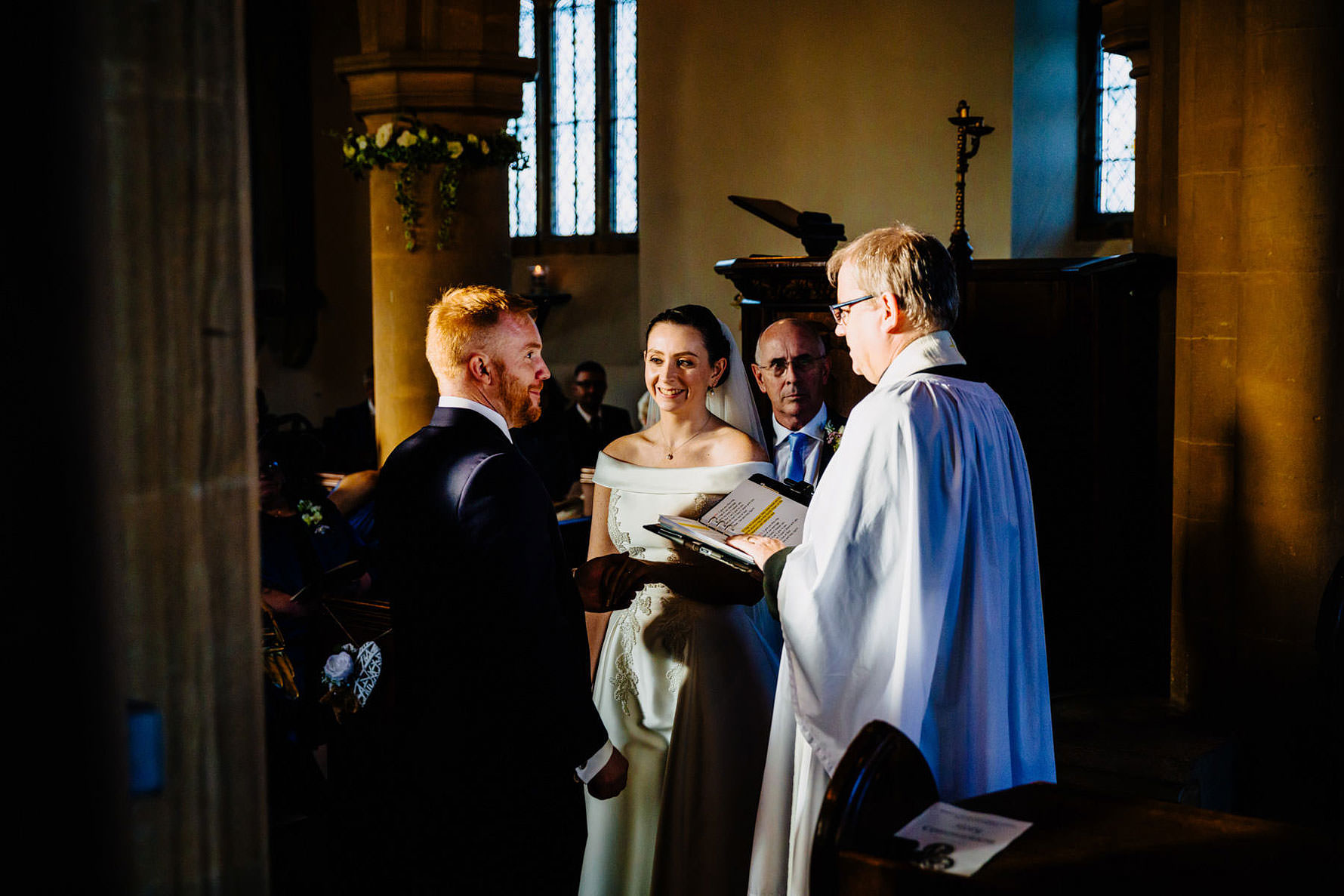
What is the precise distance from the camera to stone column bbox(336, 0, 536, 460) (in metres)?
6.43

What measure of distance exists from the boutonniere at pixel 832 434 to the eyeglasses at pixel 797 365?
205 millimetres

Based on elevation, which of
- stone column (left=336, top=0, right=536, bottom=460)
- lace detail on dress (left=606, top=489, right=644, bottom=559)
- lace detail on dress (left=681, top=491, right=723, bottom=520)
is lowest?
lace detail on dress (left=606, top=489, right=644, bottom=559)

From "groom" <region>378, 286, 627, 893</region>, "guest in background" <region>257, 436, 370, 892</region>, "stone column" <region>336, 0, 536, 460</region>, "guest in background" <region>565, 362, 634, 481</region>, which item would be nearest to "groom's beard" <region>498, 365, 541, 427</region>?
"groom" <region>378, 286, 627, 893</region>

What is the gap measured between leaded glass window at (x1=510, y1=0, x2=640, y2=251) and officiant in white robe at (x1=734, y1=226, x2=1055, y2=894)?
9462mm

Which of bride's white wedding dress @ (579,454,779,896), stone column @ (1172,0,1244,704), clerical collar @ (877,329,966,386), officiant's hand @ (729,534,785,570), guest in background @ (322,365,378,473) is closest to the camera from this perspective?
clerical collar @ (877,329,966,386)

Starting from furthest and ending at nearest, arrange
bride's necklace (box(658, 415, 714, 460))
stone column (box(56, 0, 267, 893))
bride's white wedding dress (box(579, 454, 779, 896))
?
bride's necklace (box(658, 415, 714, 460)) → bride's white wedding dress (box(579, 454, 779, 896)) → stone column (box(56, 0, 267, 893))

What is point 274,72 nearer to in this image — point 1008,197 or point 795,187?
point 795,187

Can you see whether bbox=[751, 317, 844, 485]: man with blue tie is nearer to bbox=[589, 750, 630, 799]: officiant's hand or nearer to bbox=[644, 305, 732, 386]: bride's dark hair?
bbox=[644, 305, 732, 386]: bride's dark hair

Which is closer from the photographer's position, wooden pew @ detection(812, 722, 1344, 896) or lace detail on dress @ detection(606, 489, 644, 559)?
wooden pew @ detection(812, 722, 1344, 896)

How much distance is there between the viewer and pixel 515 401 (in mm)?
2697

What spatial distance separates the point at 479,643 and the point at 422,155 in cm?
441

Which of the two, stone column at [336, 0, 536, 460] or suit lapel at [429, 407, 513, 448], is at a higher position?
stone column at [336, 0, 536, 460]

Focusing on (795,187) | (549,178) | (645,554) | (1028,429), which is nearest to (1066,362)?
(1028,429)

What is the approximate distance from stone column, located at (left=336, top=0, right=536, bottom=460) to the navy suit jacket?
4.04 m
